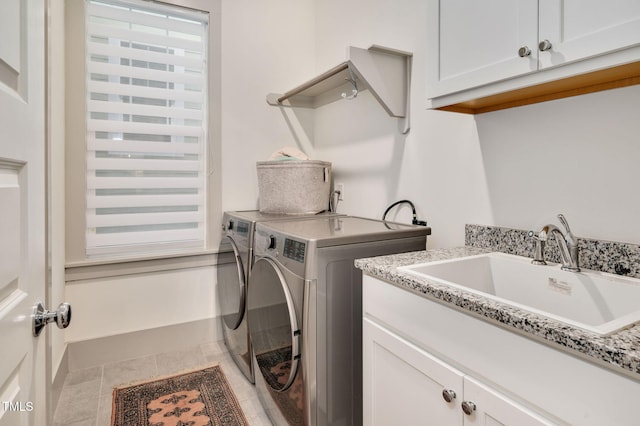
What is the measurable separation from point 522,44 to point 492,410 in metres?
0.95

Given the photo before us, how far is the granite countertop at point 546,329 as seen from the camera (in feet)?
1.92

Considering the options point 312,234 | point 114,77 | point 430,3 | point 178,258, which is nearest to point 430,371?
point 312,234

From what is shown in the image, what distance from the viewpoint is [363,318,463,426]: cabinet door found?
910mm

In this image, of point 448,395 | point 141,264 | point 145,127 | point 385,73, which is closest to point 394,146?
point 385,73

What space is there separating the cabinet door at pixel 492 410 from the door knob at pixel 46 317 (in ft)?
3.00

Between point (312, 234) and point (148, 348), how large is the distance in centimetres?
165

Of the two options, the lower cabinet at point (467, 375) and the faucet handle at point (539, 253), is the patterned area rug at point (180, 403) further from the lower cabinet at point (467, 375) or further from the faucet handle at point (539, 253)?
the faucet handle at point (539, 253)

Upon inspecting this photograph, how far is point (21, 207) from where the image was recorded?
0.65 m

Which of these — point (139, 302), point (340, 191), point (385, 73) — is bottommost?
point (139, 302)

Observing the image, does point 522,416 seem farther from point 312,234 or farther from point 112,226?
point 112,226

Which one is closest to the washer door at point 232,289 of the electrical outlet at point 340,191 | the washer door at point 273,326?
the washer door at point 273,326

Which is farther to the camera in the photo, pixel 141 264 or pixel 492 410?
pixel 141 264

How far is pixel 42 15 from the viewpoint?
2.55 ft

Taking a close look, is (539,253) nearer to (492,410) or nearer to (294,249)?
(492,410)
